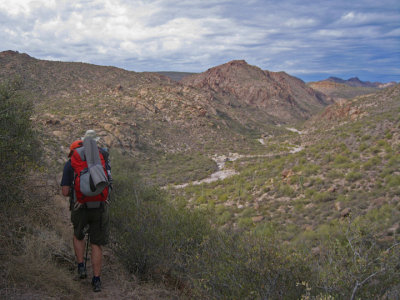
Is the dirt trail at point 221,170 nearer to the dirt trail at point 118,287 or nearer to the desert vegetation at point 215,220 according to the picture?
the desert vegetation at point 215,220

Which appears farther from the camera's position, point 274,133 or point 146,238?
point 274,133

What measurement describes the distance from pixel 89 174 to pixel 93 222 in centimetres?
73

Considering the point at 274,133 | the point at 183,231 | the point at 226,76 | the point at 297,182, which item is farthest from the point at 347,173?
the point at 226,76

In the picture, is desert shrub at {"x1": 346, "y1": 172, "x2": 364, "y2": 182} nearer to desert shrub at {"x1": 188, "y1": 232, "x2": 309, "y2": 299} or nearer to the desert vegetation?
the desert vegetation

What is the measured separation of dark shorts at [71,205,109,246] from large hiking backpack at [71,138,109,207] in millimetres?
185

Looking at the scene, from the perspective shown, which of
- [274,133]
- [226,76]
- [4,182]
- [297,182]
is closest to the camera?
[4,182]

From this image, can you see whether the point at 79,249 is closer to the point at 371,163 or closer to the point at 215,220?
the point at 215,220

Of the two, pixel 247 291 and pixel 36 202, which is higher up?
pixel 36 202

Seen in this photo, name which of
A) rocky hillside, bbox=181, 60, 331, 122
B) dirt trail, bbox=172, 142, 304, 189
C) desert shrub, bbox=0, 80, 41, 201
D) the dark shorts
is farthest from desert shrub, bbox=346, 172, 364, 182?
rocky hillside, bbox=181, 60, 331, 122

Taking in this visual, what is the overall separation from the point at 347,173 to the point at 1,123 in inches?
527

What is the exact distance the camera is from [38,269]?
342 cm

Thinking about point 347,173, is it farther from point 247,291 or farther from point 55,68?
point 55,68

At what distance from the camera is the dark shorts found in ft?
12.0

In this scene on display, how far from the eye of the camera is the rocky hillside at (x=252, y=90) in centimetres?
9206
